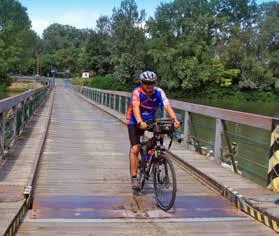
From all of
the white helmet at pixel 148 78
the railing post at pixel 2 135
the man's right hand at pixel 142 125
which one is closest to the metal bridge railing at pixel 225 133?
the white helmet at pixel 148 78

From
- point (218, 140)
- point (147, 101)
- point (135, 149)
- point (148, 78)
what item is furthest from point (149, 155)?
point (218, 140)

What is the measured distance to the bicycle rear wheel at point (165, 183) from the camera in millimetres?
6841

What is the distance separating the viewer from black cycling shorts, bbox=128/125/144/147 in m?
7.60

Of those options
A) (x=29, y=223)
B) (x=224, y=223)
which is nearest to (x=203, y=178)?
(x=224, y=223)

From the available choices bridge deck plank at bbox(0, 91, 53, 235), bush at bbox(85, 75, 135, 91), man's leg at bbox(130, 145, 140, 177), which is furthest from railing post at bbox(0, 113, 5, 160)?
bush at bbox(85, 75, 135, 91)

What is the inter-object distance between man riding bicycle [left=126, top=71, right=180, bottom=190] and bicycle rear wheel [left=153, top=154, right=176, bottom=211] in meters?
0.45

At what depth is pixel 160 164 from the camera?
7.18 m

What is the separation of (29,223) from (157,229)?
1346 mm

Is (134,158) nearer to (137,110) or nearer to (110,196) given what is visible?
(110,196)

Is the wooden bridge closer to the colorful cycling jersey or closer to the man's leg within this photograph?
the man's leg

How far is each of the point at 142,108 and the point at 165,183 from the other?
3.28 ft

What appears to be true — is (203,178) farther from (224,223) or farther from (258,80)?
(258,80)

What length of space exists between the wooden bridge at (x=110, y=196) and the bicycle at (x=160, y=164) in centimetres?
17

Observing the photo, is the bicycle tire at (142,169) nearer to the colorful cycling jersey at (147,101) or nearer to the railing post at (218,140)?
the colorful cycling jersey at (147,101)
